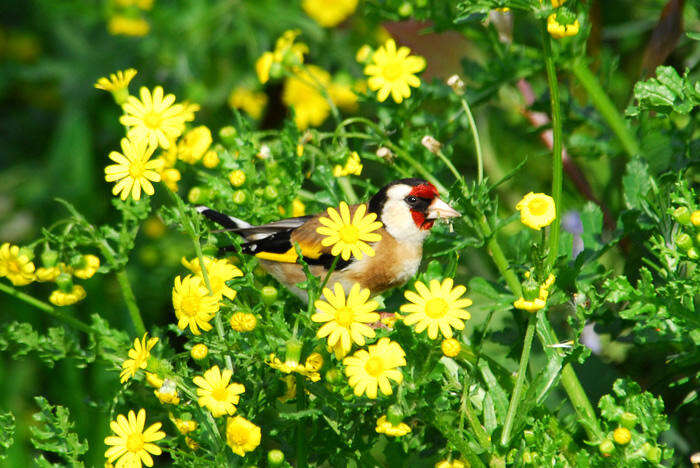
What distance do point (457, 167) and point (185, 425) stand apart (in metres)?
1.42

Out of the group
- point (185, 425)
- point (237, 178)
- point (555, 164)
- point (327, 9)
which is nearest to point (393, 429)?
point (185, 425)

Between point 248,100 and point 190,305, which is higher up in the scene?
point 190,305

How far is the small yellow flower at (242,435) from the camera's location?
1.04m

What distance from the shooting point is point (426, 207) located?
4.90ft

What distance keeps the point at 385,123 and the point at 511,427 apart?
2.16 feet

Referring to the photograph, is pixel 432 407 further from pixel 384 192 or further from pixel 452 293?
pixel 384 192

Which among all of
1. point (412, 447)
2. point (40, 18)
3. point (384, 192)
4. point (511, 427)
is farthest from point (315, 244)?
point (40, 18)

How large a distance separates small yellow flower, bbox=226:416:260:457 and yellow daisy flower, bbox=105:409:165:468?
10cm

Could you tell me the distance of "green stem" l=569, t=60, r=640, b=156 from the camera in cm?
154

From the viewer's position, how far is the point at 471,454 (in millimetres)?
1035

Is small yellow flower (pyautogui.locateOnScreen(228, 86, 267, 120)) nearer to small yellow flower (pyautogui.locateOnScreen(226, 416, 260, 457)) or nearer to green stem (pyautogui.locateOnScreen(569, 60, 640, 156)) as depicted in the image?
green stem (pyautogui.locateOnScreen(569, 60, 640, 156))

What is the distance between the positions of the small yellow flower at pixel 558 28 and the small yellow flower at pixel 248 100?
5.08 ft

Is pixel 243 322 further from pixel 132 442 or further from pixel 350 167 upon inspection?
pixel 350 167

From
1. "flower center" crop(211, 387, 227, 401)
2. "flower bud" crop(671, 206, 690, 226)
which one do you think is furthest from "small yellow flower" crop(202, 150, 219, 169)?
"flower bud" crop(671, 206, 690, 226)
